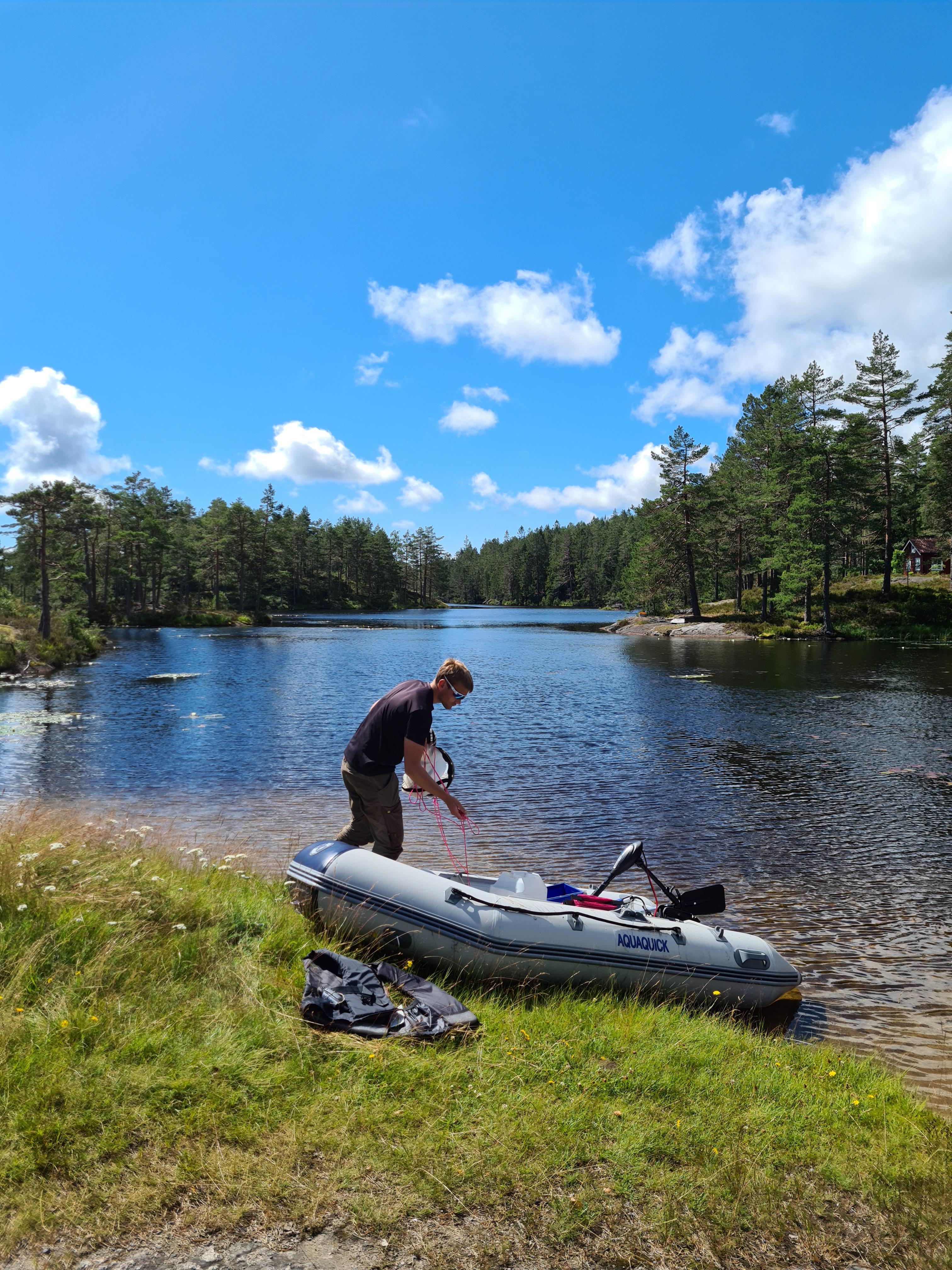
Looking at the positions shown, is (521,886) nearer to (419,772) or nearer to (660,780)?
(419,772)

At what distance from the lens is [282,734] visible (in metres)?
18.7

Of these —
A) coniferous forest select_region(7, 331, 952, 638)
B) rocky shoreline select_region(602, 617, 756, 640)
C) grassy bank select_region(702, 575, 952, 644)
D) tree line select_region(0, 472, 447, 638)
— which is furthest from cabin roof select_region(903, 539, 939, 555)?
tree line select_region(0, 472, 447, 638)

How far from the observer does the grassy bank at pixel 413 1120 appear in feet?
10.1

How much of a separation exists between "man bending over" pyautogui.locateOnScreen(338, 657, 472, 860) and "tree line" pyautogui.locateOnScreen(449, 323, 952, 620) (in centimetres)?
4219

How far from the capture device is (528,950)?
17.7 ft

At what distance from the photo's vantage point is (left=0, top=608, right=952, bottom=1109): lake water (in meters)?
7.55

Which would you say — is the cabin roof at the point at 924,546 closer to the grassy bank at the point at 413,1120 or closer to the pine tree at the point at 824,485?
the pine tree at the point at 824,485

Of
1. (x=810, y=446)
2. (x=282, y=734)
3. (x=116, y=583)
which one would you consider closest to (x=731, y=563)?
(x=810, y=446)

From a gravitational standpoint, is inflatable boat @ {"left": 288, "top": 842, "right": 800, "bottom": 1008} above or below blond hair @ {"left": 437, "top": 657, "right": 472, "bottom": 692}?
below

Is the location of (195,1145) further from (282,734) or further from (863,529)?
(863,529)

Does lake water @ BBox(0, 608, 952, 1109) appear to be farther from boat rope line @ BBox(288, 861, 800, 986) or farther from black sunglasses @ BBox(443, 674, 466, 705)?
black sunglasses @ BBox(443, 674, 466, 705)

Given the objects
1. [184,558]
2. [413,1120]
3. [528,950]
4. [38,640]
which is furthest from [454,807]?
[184,558]

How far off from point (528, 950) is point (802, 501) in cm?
4458


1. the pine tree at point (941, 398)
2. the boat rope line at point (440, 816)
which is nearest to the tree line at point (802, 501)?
the pine tree at point (941, 398)
